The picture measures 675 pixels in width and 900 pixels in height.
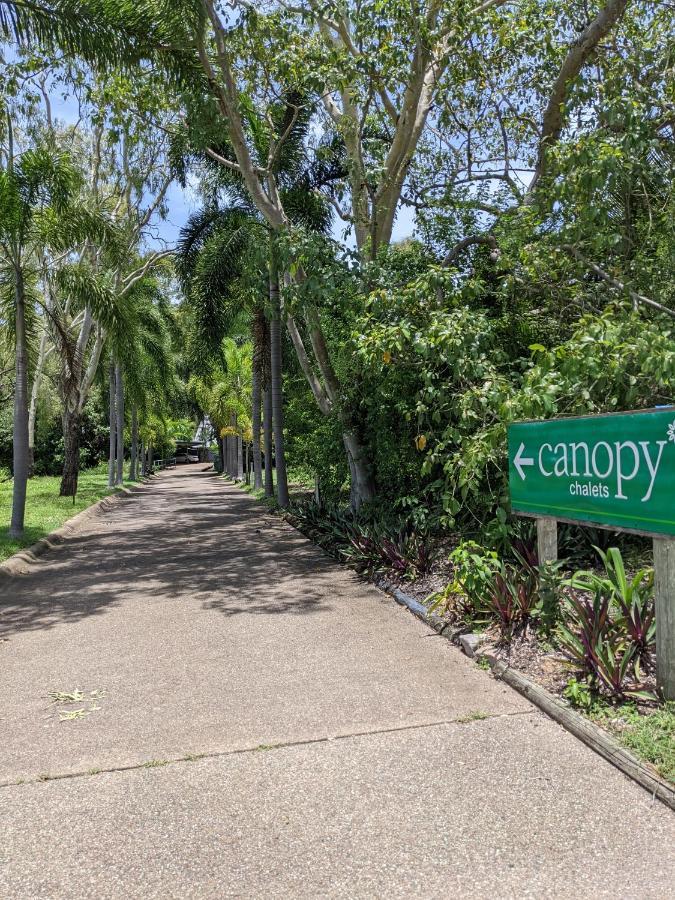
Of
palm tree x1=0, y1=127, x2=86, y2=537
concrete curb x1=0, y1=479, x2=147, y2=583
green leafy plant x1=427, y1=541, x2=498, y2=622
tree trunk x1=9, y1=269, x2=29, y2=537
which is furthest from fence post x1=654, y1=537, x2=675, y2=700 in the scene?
tree trunk x1=9, y1=269, x2=29, y2=537

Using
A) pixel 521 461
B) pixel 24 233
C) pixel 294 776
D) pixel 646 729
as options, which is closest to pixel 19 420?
pixel 24 233

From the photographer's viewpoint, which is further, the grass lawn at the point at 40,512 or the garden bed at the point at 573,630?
the grass lawn at the point at 40,512

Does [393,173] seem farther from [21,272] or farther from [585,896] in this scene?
[585,896]

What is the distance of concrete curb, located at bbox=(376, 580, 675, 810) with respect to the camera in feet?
11.9

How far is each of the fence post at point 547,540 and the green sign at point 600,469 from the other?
0.16m

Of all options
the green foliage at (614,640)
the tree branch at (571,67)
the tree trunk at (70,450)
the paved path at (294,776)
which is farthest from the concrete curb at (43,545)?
the tree branch at (571,67)

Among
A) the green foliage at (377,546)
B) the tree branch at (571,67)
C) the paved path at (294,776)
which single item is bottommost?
the paved path at (294,776)

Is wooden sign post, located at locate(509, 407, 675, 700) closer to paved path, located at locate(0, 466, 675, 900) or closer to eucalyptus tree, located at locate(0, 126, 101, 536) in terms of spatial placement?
paved path, located at locate(0, 466, 675, 900)

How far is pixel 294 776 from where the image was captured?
153 inches

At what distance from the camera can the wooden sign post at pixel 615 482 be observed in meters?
4.24

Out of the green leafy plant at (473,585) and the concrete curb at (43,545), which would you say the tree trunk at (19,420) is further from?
the green leafy plant at (473,585)

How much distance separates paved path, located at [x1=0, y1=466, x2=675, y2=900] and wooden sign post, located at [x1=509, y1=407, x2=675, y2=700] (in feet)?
3.48

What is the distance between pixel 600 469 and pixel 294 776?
2.68m

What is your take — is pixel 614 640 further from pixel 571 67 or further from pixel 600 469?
pixel 571 67
